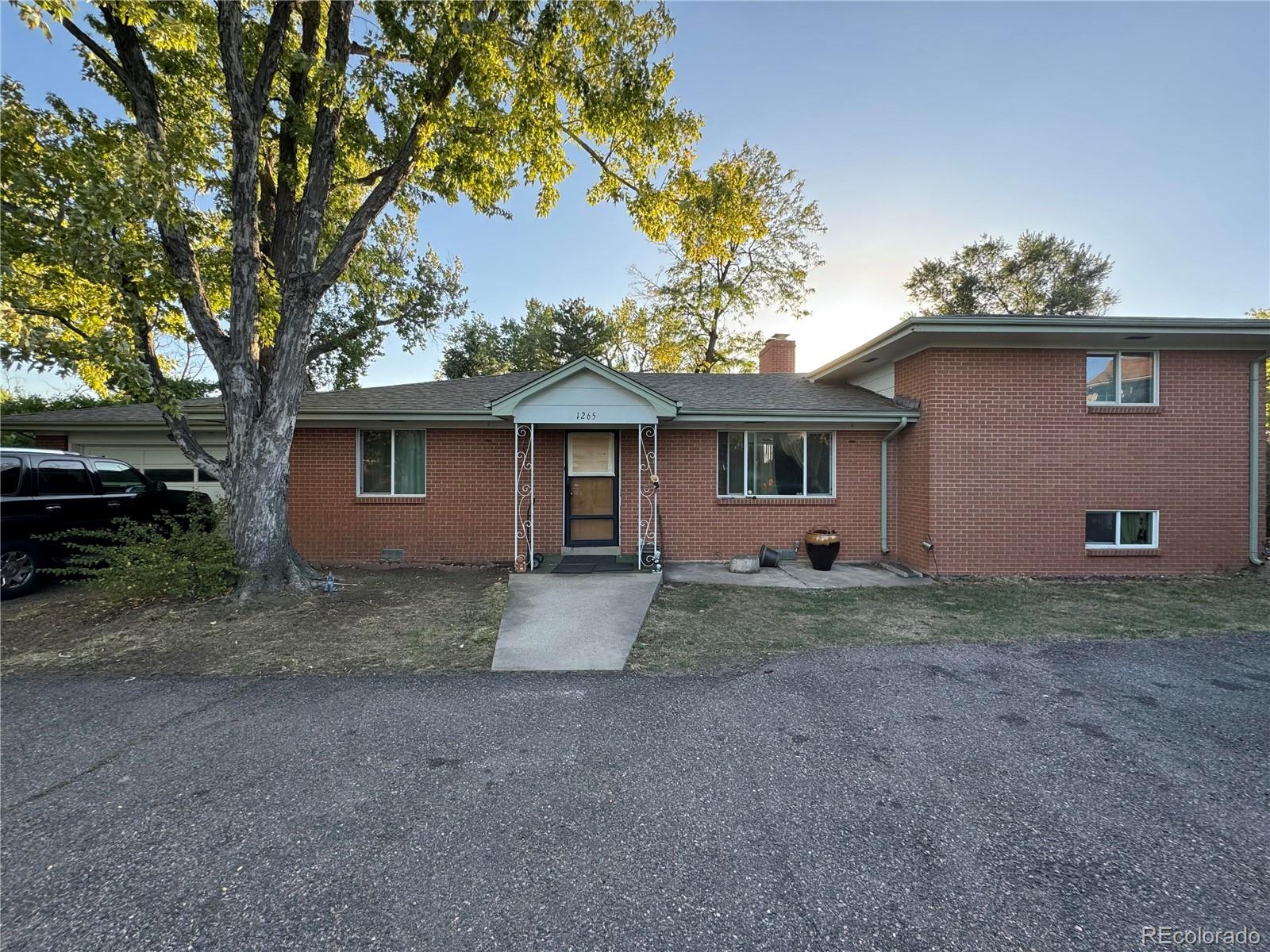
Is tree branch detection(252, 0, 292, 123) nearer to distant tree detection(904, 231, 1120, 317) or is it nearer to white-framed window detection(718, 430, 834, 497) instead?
white-framed window detection(718, 430, 834, 497)

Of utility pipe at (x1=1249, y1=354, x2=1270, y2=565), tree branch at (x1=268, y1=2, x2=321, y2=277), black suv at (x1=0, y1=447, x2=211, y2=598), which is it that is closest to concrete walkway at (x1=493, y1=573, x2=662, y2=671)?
tree branch at (x1=268, y1=2, x2=321, y2=277)

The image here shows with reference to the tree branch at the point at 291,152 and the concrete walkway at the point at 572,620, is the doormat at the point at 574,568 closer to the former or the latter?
the concrete walkway at the point at 572,620

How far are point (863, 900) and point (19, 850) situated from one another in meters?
3.85

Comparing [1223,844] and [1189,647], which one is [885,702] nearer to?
[1223,844]

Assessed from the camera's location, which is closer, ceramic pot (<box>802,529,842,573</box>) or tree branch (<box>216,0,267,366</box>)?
tree branch (<box>216,0,267,366</box>)

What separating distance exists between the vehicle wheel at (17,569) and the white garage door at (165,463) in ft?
10.1

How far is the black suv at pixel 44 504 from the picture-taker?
7082 mm

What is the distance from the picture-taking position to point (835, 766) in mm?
3225

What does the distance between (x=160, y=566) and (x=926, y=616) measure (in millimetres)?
9580

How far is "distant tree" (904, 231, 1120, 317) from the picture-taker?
26.1 meters

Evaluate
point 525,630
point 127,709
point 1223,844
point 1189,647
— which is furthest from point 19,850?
point 1189,647

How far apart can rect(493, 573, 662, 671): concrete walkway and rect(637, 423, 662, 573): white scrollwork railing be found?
0.86 meters

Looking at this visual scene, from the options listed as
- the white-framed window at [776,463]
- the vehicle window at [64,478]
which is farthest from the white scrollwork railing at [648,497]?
the vehicle window at [64,478]

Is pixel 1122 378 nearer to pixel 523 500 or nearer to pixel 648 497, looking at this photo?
pixel 648 497
